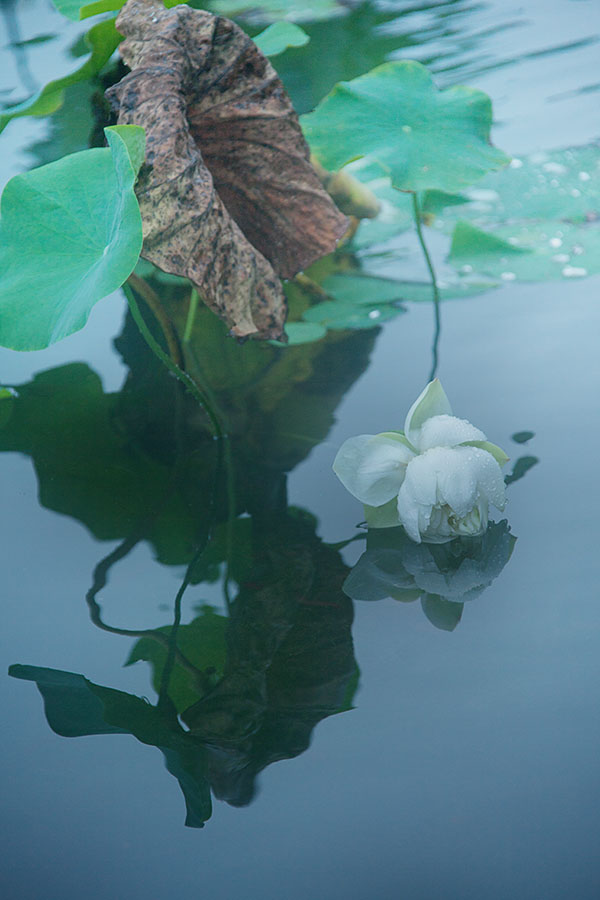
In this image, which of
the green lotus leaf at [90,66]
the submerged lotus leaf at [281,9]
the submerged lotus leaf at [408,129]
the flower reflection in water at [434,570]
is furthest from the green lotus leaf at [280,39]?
the flower reflection in water at [434,570]

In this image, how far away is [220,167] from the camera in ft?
2.32

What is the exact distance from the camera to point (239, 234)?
2.05 feet

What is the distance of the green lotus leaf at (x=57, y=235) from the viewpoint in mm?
546

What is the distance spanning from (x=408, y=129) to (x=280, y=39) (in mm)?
205

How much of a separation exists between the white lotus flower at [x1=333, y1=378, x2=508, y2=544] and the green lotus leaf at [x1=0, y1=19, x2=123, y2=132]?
1.46 feet

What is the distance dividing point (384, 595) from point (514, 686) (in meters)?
0.10

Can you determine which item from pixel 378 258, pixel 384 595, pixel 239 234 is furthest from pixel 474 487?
pixel 378 258

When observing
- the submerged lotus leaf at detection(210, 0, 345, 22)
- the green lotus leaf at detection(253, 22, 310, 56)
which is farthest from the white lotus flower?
the submerged lotus leaf at detection(210, 0, 345, 22)

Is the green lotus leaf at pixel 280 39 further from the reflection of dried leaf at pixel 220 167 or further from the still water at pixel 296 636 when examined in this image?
the still water at pixel 296 636

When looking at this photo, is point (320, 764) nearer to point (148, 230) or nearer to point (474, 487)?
point (474, 487)

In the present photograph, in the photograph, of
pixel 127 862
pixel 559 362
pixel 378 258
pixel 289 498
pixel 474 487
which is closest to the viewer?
pixel 127 862

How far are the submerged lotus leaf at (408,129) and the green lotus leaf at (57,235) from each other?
30 cm

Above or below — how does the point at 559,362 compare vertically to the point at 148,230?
below

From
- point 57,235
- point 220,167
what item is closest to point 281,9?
point 220,167
